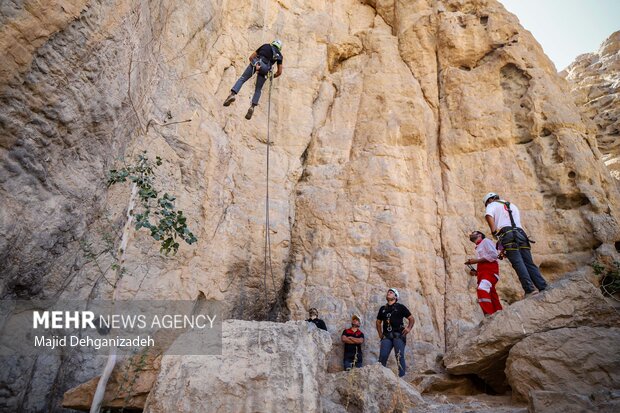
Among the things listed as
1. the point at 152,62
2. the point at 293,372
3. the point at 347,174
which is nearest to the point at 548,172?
the point at 347,174

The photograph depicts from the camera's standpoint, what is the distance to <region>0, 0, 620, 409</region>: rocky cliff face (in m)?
5.38

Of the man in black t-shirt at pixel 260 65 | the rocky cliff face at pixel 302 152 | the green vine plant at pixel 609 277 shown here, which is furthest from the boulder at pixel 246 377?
the green vine plant at pixel 609 277

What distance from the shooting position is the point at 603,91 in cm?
1847

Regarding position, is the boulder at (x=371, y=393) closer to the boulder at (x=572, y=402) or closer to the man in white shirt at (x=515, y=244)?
the boulder at (x=572, y=402)

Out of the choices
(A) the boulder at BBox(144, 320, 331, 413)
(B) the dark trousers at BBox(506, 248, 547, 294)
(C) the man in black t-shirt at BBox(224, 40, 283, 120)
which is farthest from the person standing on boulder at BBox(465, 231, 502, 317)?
(C) the man in black t-shirt at BBox(224, 40, 283, 120)

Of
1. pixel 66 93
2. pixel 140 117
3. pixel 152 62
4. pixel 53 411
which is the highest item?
pixel 152 62

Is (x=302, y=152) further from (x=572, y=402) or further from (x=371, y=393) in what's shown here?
(x=572, y=402)

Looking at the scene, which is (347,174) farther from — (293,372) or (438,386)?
(293,372)

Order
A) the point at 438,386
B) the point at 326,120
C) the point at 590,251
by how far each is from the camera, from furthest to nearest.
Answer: the point at 326,120 → the point at 590,251 → the point at 438,386

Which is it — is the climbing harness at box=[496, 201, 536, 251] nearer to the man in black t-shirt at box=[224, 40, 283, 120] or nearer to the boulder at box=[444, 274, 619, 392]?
the boulder at box=[444, 274, 619, 392]

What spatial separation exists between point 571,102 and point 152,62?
423 inches

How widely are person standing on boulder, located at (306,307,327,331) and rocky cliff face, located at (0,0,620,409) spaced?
0.39 m

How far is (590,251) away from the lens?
9094 millimetres
